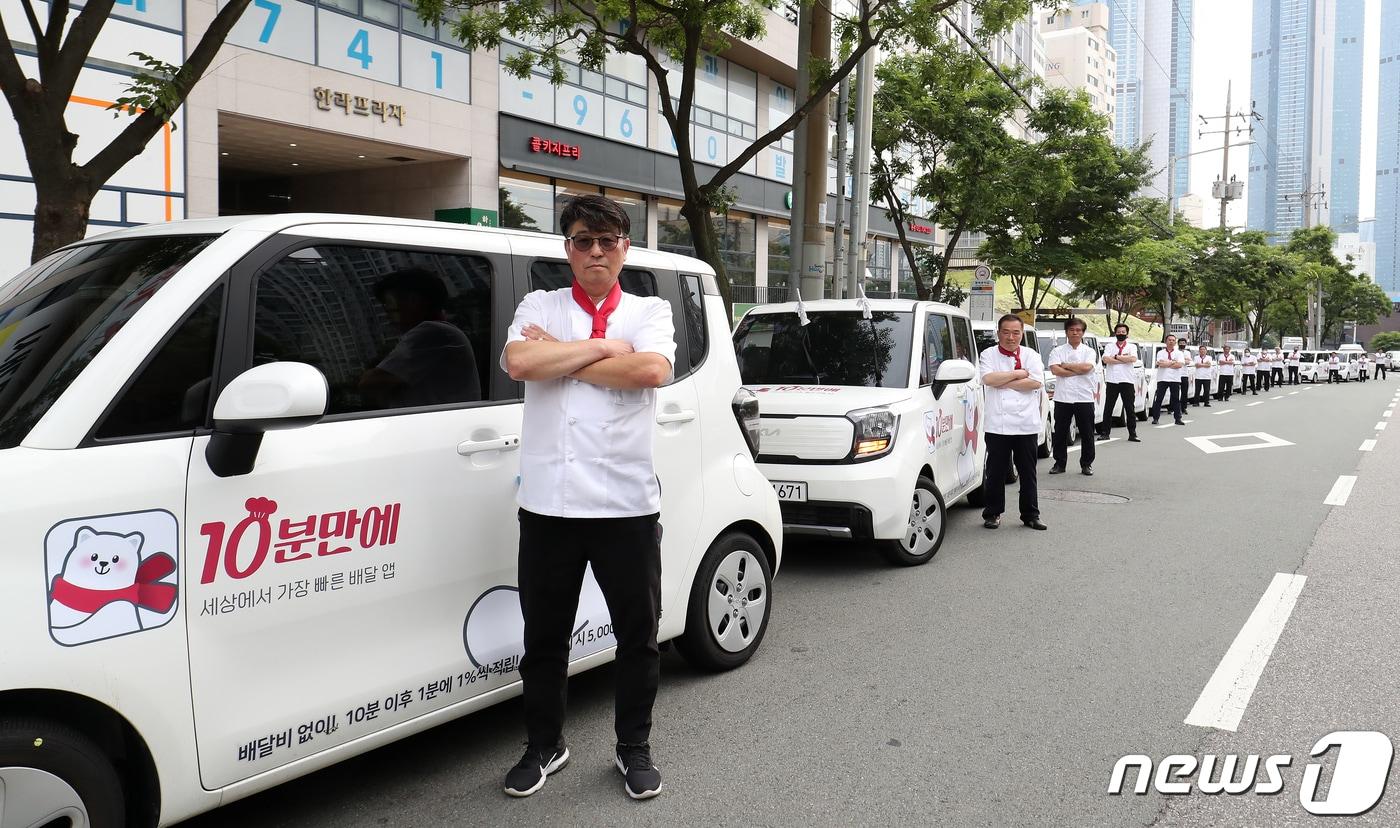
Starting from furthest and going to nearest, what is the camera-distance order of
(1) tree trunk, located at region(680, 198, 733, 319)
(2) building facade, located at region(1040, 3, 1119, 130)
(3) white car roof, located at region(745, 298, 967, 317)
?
1. (2) building facade, located at region(1040, 3, 1119, 130)
2. (1) tree trunk, located at region(680, 198, 733, 319)
3. (3) white car roof, located at region(745, 298, 967, 317)

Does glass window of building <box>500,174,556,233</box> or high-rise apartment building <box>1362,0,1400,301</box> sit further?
high-rise apartment building <box>1362,0,1400,301</box>

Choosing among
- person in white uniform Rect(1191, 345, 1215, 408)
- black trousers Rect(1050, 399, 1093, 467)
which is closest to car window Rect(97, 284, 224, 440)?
black trousers Rect(1050, 399, 1093, 467)

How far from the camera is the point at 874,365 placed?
7438 mm

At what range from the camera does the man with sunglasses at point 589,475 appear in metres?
3.32

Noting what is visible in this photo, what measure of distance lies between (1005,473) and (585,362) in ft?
20.2

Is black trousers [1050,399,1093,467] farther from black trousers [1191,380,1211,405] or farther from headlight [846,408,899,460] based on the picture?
black trousers [1191,380,1211,405]

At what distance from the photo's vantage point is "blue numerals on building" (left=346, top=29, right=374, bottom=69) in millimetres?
16188

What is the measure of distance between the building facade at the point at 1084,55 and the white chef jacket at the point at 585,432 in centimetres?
11759

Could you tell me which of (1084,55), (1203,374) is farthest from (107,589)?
(1084,55)

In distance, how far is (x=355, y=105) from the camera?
1631 cm

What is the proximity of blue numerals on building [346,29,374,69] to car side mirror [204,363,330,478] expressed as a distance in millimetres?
14930

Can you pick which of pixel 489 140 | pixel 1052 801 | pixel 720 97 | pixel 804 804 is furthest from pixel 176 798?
pixel 720 97

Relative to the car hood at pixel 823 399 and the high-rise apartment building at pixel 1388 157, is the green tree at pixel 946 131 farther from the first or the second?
the high-rise apartment building at pixel 1388 157

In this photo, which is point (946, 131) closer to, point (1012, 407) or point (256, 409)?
point (1012, 407)
